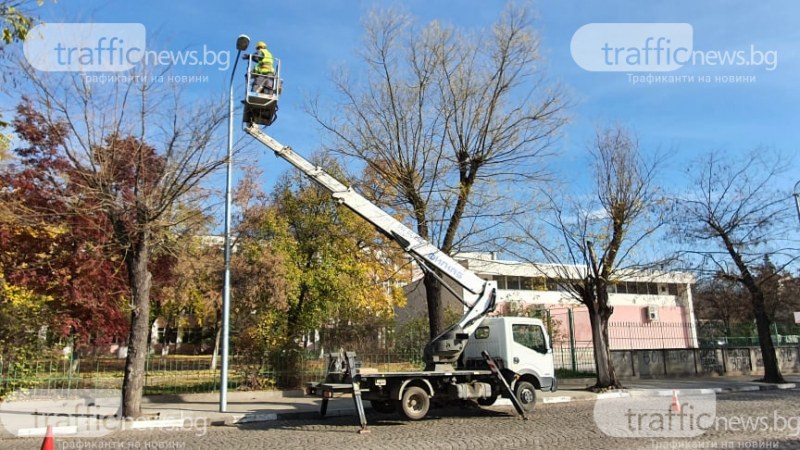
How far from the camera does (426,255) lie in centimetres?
1365

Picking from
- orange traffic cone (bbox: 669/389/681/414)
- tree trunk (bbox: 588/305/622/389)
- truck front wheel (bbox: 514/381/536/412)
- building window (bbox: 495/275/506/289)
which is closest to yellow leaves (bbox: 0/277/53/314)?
truck front wheel (bbox: 514/381/536/412)

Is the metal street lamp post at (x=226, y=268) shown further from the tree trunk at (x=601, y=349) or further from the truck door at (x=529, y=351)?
the tree trunk at (x=601, y=349)

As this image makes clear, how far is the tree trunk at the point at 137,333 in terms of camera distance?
39.3ft

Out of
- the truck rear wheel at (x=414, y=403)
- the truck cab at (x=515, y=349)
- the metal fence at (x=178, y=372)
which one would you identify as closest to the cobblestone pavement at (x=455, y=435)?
the truck rear wheel at (x=414, y=403)

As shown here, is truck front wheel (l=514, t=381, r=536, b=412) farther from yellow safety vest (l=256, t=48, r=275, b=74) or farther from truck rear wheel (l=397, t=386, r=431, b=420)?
yellow safety vest (l=256, t=48, r=275, b=74)

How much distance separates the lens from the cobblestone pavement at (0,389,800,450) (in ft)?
29.8

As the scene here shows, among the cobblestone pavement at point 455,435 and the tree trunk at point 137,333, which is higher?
the tree trunk at point 137,333

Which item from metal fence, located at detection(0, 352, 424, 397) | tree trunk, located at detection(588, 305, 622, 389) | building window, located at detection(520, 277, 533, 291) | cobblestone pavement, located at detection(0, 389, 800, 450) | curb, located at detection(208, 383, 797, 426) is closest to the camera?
cobblestone pavement, located at detection(0, 389, 800, 450)

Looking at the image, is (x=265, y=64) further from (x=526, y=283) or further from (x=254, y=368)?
(x=526, y=283)

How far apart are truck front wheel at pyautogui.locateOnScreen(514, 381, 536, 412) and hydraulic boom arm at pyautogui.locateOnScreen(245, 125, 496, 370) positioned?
1799mm

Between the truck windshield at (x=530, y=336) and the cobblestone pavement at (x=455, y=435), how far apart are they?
1677 mm

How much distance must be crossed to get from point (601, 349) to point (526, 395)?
620 centimetres

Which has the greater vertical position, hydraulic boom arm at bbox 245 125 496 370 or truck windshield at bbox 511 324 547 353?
hydraulic boom arm at bbox 245 125 496 370

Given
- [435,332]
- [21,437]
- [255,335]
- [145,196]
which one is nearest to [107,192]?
[145,196]
